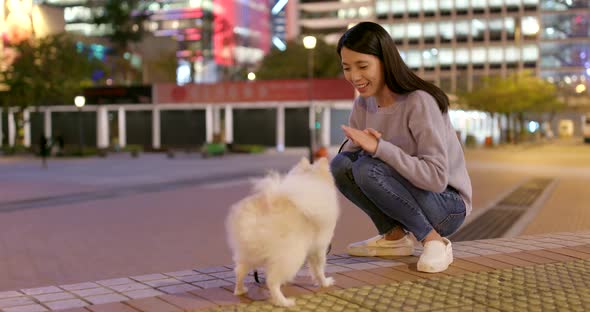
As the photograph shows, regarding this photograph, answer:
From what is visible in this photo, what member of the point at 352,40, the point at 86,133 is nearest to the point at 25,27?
the point at 86,133

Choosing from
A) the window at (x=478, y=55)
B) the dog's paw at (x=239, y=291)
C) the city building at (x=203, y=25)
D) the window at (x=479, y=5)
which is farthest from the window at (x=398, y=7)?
the dog's paw at (x=239, y=291)

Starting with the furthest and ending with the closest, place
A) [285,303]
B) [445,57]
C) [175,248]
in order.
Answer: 1. [445,57]
2. [175,248]
3. [285,303]

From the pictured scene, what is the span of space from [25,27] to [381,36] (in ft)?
167

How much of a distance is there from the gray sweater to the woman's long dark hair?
71 mm

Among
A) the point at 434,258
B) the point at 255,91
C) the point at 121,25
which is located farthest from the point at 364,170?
the point at 121,25

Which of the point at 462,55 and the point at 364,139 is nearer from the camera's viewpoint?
the point at 364,139

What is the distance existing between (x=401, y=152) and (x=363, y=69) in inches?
22.5

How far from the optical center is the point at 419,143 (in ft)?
13.1

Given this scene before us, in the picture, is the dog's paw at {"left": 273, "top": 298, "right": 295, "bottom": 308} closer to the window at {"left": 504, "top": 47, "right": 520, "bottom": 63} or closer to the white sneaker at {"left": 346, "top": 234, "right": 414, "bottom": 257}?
the white sneaker at {"left": 346, "top": 234, "right": 414, "bottom": 257}

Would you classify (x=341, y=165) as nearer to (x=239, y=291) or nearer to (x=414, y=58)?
(x=239, y=291)

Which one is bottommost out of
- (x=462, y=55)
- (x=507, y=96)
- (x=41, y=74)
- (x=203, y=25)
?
(x=507, y=96)

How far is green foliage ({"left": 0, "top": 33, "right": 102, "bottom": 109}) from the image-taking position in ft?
118

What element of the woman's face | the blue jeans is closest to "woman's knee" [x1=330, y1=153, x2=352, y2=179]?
the blue jeans

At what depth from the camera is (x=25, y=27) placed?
1959 inches
